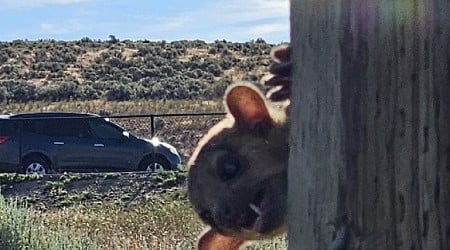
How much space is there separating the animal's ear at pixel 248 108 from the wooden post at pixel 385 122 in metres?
0.40

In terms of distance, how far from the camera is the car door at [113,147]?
26375 mm

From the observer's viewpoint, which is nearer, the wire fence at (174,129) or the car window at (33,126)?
the car window at (33,126)

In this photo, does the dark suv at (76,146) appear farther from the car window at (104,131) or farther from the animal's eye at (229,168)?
the animal's eye at (229,168)

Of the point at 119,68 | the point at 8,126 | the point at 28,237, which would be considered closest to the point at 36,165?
Answer: the point at 8,126

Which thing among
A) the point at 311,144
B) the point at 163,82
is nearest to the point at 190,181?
the point at 311,144

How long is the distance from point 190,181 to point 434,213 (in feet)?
2.42

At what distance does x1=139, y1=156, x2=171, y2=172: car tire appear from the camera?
26.6 m

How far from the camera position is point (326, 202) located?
1.68m

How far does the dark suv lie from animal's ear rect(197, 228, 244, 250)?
78.3ft

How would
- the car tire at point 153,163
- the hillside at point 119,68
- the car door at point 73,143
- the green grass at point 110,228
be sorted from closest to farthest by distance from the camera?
1. the green grass at point 110,228
2. the car door at point 73,143
3. the car tire at point 153,163
4. the hillside at point 119,68

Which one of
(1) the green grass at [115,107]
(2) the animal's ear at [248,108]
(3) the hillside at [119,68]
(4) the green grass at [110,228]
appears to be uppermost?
(3) the hillside at [119,68]

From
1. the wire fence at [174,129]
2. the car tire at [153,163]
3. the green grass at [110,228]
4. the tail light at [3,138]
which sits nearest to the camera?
the green grass at [110,228]

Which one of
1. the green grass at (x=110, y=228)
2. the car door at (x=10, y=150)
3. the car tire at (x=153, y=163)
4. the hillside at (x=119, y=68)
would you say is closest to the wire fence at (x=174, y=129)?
the car tire at (x=153, y=163)

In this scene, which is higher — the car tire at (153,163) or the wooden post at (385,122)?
the wooden post at (385,122)
